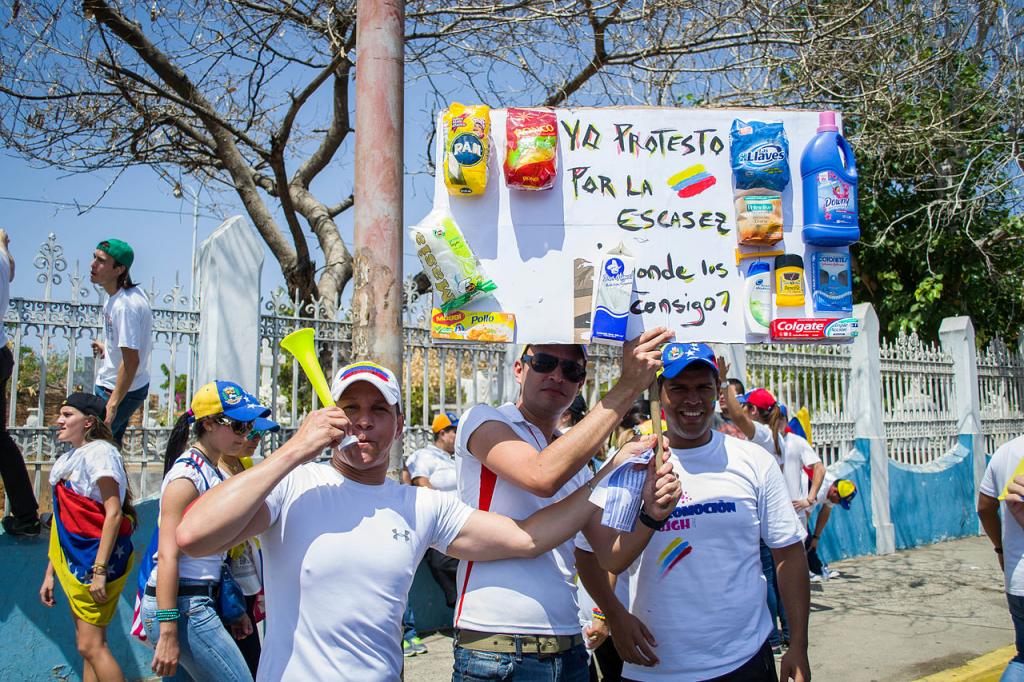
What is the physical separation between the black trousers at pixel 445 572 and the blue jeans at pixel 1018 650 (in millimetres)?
4124

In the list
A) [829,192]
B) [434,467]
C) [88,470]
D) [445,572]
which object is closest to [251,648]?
[88,470]

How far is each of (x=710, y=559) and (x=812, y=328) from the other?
2.92 ft

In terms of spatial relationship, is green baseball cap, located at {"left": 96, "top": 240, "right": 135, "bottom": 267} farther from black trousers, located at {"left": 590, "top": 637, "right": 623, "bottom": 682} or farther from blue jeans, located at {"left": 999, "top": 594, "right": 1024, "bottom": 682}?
blue jeans, located at {"left": 999, "top": 594, "right": 1024, "bottom": 682}

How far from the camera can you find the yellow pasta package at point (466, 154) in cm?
288

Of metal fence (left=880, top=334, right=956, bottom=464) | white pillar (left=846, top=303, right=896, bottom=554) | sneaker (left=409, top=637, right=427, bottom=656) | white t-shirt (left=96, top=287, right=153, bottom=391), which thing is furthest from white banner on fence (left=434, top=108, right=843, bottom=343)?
metal fence (left=880, top=334, right=956, bottom=464)

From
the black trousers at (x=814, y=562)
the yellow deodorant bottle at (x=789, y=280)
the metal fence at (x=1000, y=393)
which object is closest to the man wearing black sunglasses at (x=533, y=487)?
the yellow deodorant bottle at (x=789, y=280)

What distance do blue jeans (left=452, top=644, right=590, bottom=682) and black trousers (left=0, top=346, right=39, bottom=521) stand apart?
397 centimetres

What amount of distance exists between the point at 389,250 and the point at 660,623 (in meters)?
1.78

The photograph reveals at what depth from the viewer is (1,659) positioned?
529 cm

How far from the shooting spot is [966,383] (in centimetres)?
1238

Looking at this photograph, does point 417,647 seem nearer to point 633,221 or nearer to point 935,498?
point 633,221

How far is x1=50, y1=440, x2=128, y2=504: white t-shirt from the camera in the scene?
4645 mm

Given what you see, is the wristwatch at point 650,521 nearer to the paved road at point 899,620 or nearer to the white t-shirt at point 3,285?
the paved road at point 899,620

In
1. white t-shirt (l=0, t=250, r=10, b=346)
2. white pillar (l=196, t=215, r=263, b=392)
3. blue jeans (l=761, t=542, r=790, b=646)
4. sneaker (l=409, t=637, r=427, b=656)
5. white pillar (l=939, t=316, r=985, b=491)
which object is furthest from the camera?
white pillar (l=939, t=316, r=985, b=491)
